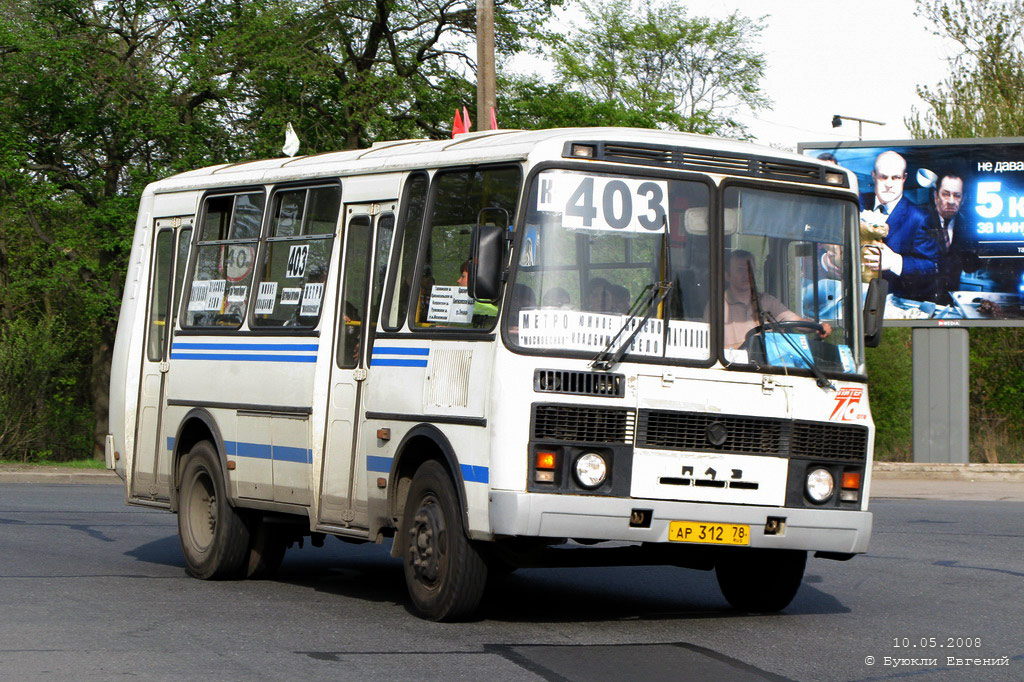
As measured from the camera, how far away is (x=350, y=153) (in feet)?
35.5

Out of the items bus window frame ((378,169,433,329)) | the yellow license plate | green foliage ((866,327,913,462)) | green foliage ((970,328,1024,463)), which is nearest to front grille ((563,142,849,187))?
bus window frame ((378,169,433,329))

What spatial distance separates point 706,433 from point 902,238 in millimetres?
19602

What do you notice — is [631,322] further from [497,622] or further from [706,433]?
[497,622]

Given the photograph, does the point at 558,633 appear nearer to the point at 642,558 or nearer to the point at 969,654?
the point at 642,558

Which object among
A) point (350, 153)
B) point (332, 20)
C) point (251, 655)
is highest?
point (332, 20)

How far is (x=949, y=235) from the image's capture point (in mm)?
27078

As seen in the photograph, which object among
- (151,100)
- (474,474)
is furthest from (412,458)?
(151,100)

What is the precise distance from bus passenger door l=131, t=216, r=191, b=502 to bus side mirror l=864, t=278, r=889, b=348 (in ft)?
18.4

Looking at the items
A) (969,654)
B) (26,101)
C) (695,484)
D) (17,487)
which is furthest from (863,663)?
(26,101)

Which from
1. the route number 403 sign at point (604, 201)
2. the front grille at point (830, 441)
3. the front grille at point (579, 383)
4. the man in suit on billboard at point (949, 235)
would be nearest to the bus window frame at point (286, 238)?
the route number 403 sign at point (604, 201)

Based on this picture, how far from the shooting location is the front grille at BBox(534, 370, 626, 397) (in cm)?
842

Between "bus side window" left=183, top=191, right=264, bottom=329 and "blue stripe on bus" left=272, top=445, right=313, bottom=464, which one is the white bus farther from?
"bus side window" left=183, top=191, right=264, bottom=329

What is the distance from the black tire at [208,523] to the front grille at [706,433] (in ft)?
13.1

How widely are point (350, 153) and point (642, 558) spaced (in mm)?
3606
